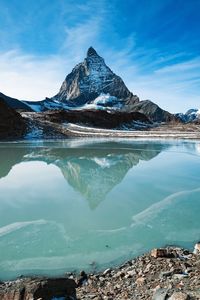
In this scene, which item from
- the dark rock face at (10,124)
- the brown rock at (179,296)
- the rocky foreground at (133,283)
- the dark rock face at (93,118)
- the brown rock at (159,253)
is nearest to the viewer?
the brown rock at (179,296)

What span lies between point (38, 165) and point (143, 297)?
76.8 feet

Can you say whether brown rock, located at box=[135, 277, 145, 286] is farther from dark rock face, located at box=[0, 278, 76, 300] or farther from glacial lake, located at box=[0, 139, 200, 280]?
dark rock face, located at box=[0, 278, 76, 300]

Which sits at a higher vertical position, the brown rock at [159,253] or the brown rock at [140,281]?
the brown rock at [159,253]

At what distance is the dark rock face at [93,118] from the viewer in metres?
108

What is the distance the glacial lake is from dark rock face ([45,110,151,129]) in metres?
82.5

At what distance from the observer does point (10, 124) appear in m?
76.4

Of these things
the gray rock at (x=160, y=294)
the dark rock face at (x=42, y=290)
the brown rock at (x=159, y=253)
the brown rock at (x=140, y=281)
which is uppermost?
the dark rock face at (x=42, y=290)

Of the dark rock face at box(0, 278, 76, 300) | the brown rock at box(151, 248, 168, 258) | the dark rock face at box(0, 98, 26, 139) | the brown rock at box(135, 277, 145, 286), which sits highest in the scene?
the dark rock face at box(0, 98, 26, 139)

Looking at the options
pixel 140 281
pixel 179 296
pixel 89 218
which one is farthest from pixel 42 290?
pixel 89 218

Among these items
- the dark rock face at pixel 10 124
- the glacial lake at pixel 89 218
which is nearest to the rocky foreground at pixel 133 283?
the glacial lake at pixel 89 218

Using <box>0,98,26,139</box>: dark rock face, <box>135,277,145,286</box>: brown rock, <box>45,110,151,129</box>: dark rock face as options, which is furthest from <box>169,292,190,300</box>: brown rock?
<box>45,110,151,129</box>: dark rock face

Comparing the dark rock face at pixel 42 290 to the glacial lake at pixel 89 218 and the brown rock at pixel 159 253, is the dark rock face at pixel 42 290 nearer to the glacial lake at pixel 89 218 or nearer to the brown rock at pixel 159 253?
the glacial lake at pixel 89 218

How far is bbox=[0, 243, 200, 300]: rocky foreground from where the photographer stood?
6.59 meters

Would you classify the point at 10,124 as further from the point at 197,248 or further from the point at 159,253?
the point at 159,253
